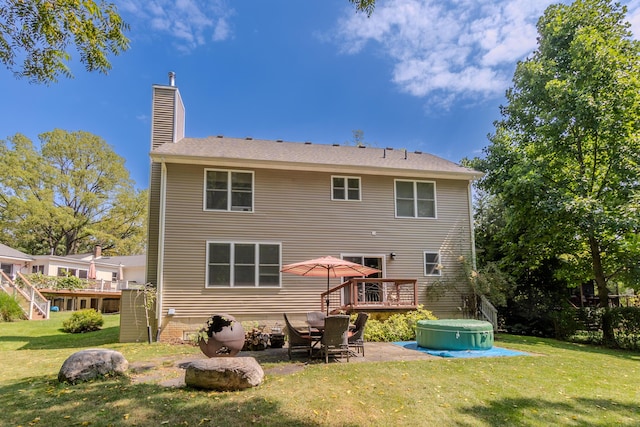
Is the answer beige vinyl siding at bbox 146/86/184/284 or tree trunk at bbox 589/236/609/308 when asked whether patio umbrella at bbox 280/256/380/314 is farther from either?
tree trunk at bbox 589/236/609/308

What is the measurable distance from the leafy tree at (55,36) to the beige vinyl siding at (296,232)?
22.8 ft

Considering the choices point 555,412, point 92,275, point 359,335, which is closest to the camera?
point 555,412

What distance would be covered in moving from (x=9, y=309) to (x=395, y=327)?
16.7m

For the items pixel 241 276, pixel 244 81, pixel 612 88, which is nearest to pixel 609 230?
pixel 612 88

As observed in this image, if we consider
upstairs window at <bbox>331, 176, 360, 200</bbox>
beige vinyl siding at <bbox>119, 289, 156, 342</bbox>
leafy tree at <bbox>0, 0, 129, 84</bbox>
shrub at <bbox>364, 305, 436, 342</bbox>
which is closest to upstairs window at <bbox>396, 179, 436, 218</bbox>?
upstairs window at <bbox>331, 176, 360, 200</bbox>

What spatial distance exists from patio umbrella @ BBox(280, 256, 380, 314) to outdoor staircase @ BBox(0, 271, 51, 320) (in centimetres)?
1466

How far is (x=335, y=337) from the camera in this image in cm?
766

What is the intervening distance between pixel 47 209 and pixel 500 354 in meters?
34.9

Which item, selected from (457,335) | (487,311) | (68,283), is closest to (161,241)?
(457,335)

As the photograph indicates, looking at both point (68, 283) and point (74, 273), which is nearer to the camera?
point (68, 283)

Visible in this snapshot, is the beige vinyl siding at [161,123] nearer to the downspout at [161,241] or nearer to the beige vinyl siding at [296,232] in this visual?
the downspout at [161,241]

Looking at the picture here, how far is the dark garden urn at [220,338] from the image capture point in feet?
22.9

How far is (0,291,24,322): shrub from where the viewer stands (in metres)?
16.3

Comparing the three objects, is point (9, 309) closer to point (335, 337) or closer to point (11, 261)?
point (11, 261)
